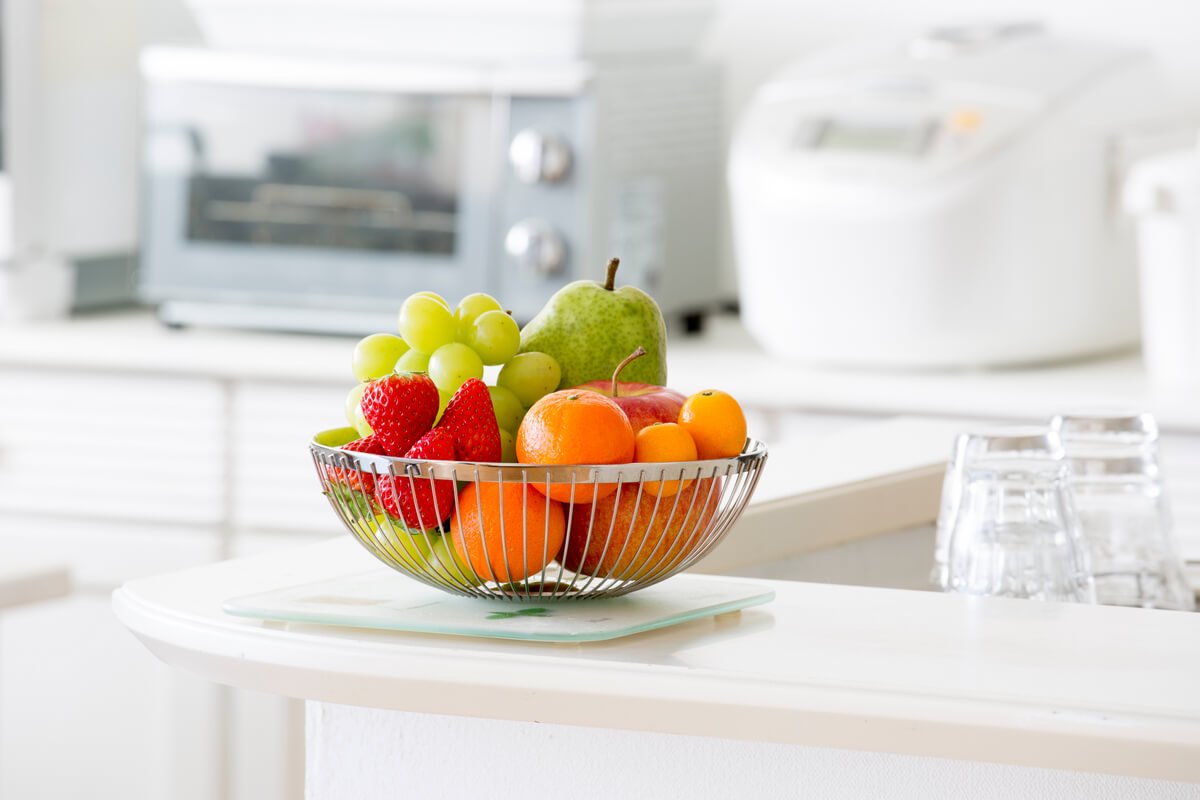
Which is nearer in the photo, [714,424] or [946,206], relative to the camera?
[714,424]

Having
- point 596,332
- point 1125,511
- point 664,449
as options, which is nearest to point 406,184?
point 1125,511

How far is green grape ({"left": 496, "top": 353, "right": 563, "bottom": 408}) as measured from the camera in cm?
75

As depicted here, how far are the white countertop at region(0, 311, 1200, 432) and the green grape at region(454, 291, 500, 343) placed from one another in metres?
1.13

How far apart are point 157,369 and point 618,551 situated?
1.47 meters

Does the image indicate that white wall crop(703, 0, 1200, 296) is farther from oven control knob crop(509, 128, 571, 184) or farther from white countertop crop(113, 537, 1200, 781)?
white countertop crop(113, 537, 1200, 781)

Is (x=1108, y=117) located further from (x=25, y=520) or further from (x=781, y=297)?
(x=25, y=520)

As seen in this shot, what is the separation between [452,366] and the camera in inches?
29.0

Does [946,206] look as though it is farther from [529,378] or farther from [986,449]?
[529,378]

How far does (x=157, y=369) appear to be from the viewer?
206 cm

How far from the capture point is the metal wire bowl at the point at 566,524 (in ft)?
2.21

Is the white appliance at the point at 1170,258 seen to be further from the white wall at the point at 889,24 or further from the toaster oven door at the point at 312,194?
the toaster oven door at the point at 312,194

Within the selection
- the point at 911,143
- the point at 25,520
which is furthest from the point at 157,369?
the point at 911,143

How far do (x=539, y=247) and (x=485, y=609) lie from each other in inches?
53.2

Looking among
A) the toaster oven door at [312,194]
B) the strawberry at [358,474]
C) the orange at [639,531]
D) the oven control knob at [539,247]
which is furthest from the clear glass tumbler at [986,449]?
the toaster oven door at [312,194]
